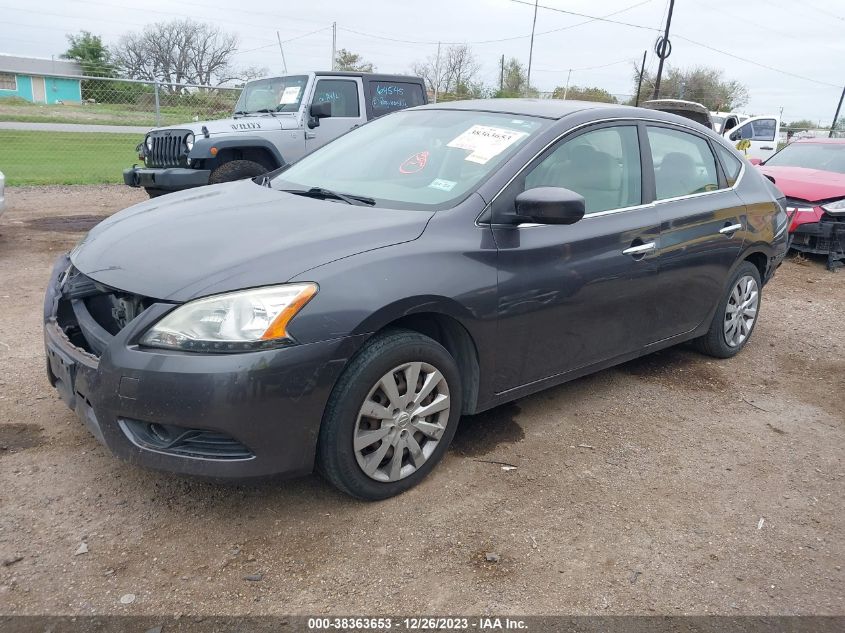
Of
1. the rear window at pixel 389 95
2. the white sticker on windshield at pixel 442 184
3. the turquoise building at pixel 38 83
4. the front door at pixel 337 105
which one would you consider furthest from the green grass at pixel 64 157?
the white sticker on windshield at pixel 442 184

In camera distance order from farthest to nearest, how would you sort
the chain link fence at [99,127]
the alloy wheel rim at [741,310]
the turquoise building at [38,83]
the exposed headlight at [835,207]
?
the turquoise building at [38,83] → the chain link fence at [99,127] → the exposed headlight at [835,207] → the alloy wheel rim at [741,310]

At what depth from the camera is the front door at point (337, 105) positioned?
909 cm

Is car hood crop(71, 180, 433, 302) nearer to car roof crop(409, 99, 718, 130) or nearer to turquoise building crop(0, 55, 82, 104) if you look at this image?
car roof crop(409, 99, 718, 130)

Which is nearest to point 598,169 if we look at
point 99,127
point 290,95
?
point 290,95

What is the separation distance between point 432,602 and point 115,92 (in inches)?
704

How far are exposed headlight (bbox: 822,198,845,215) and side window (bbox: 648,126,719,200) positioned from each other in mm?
4415

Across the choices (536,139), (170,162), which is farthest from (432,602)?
(170,162)

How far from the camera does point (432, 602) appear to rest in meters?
2.42

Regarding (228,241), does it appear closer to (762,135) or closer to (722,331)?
(722,331)

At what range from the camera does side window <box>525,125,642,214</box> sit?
3.48m

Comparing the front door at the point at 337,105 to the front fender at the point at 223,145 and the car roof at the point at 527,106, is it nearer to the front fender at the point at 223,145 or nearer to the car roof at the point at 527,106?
the front fender at the point at 223,145

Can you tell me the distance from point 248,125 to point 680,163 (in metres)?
5.87

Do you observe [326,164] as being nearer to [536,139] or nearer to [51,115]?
[536,139]

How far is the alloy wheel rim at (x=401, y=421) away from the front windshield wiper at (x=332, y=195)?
887mm
